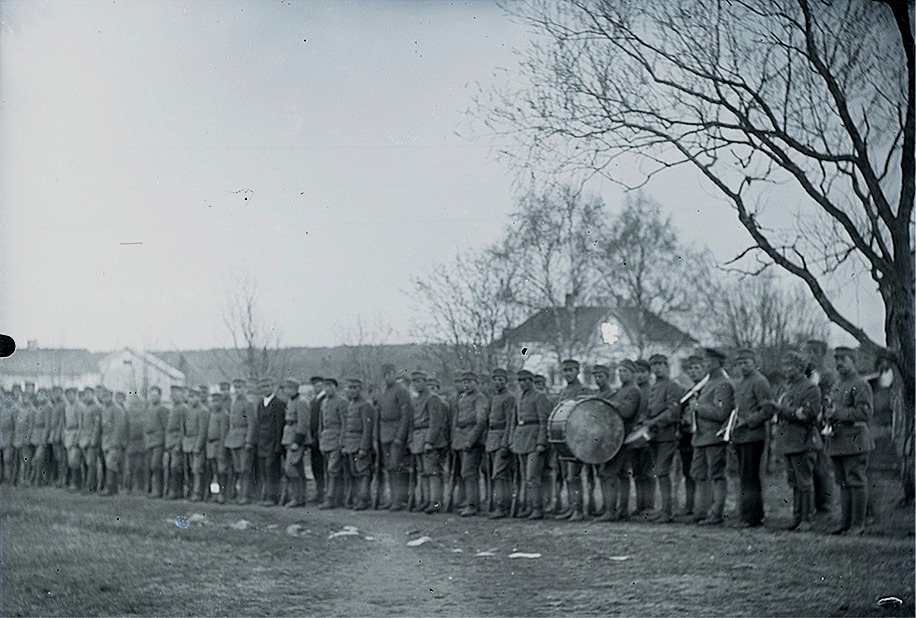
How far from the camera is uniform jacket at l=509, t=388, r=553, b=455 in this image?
14.0ft

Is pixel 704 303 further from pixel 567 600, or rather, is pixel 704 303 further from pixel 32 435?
pixel 32 435

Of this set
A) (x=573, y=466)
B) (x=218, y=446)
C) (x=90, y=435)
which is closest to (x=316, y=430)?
(x=218, y=446)

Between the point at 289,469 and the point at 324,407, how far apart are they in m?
0.37

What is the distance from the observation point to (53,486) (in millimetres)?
4523

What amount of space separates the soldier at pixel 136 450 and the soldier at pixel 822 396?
126 inches

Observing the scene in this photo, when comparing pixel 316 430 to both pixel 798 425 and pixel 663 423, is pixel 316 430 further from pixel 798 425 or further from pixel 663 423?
pixel 798 425

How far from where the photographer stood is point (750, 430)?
14.1 feet

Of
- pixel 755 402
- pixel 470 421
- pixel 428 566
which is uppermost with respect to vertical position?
pixel 755 402

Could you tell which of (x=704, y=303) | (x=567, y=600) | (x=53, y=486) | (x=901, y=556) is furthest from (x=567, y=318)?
(x=53, y=486)

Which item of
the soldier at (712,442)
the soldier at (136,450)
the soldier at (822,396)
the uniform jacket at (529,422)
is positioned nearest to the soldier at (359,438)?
the uniform jacket at (529,422)

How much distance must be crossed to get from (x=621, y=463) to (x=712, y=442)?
475 millimetres

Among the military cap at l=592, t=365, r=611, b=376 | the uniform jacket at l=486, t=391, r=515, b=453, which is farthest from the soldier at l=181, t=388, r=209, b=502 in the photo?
the military cap at l=592, t=365, r=611, b=376

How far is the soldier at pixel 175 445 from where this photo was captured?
439cm

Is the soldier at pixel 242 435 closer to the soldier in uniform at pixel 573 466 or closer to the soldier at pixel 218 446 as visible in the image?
the soldier at pixel 218 446
